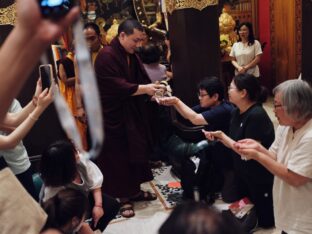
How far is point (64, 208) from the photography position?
1771 millimetres

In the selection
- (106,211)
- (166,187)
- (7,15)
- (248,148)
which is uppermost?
(7,15)

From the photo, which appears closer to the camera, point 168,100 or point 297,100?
point 297,100

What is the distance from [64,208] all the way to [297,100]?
3.71 feet

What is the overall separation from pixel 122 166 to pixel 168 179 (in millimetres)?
647

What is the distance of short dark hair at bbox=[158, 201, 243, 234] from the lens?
894mm

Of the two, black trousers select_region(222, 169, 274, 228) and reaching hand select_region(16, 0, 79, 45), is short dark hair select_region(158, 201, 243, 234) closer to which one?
reaching hand select_region(16, 0, 79, 45)

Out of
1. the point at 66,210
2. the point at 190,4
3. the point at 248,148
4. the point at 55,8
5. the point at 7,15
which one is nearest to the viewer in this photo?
the point at 55,8

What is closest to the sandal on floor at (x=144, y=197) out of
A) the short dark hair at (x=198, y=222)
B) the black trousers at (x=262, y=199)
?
the black trousers at (x=262, y=199)

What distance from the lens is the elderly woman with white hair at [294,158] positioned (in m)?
1.76

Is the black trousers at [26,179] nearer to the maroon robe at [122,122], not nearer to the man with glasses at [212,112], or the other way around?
the maroon robe at [122,122]

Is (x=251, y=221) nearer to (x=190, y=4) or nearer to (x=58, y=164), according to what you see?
(x=58, y=164)

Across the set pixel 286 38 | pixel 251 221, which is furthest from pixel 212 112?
pixel 286 38

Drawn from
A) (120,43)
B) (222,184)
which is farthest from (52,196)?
(222,184)

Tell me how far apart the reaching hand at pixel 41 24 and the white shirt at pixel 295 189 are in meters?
1.56
